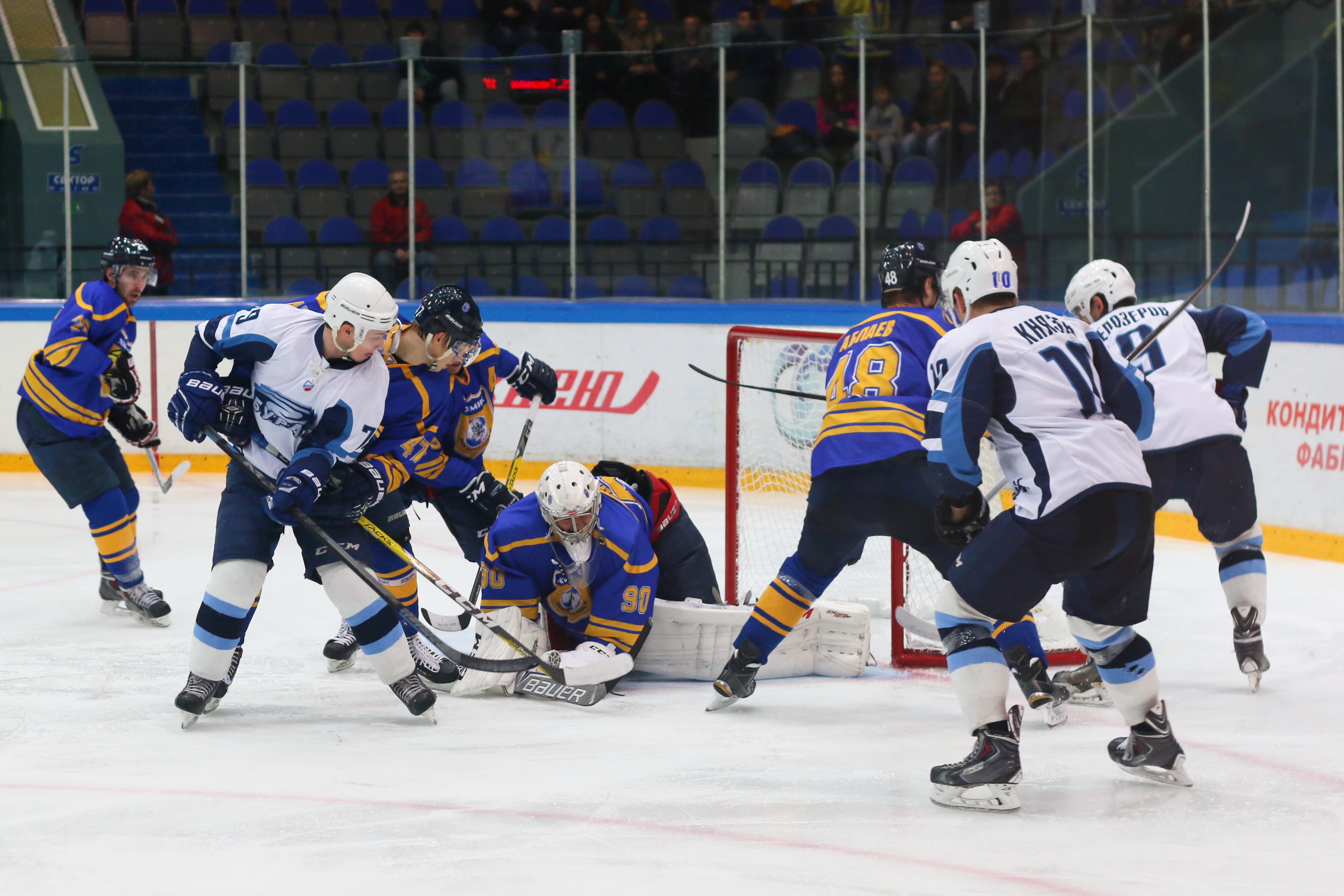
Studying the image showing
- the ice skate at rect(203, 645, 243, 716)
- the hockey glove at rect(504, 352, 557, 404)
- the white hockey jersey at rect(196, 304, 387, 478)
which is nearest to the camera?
the white hockey jersey at rect(196, 304, 387, 478)

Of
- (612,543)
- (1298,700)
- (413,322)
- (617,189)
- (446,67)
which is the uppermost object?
(446,67)

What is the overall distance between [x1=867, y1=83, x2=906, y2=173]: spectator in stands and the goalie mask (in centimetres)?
415

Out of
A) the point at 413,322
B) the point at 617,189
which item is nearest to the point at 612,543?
the point at 413,322

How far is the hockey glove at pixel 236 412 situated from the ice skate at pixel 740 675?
1275 millimetres

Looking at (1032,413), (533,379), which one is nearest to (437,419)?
(533,379)

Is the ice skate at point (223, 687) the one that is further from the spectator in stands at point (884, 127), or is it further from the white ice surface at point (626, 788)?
the spectator in stands at point (884, 127)

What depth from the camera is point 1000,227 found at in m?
7.05

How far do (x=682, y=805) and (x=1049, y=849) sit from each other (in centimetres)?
70

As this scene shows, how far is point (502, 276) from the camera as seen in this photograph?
7.80 m

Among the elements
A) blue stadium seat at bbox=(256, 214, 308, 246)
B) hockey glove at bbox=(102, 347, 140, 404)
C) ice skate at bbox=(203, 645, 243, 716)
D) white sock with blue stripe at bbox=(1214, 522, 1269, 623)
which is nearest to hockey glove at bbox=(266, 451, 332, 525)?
ice skate at bbox=(203, 645, 243, 716)

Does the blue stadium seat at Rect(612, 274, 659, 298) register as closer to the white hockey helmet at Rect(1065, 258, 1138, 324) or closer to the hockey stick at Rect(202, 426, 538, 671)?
the white hockey helmet at Rect(1065, 258, 1138, 324)

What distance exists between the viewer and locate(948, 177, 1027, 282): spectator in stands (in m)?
6.98

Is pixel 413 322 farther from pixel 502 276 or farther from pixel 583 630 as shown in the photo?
pixel 502 276

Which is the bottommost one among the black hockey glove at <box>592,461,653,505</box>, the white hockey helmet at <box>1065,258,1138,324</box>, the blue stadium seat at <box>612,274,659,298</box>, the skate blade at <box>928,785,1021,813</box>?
the skate blade at <box>928,785,1021,813</box>
